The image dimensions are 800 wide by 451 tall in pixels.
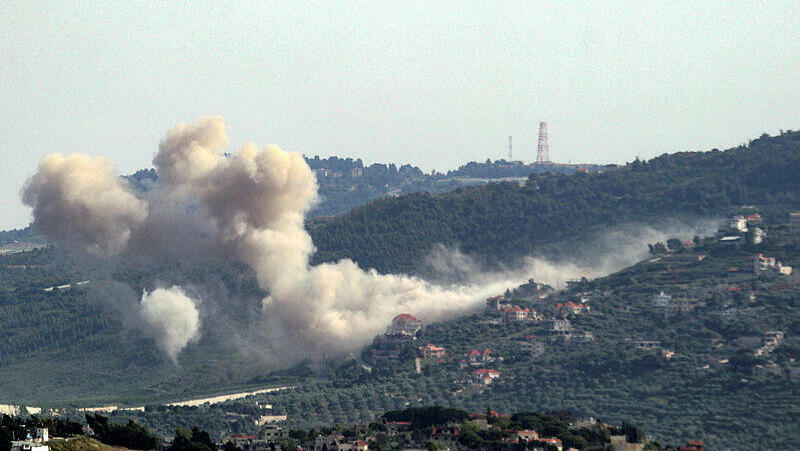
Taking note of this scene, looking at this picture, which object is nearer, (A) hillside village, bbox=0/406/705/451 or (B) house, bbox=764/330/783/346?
(A) hillside village, bbox=0/406/705/451

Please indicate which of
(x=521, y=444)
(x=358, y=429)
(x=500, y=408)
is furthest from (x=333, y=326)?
(x=521, y=444)

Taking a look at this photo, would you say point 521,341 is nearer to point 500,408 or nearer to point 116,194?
point 500,408

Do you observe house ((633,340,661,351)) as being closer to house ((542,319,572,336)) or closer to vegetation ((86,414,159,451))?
house ((542,319,572,336))

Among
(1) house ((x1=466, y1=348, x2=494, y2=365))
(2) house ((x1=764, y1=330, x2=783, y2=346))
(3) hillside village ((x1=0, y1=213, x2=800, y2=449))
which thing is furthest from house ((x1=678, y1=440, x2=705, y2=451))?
(1) house ((x1=466, y1=348, x2=494, y2=365))

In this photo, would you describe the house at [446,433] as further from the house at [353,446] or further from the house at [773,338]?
the house at [773,338]

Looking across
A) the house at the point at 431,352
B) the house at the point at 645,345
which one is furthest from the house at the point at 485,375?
the house at the point at 645,345

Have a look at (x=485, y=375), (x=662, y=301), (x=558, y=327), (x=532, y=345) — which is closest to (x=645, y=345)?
(x=532, y=345)
